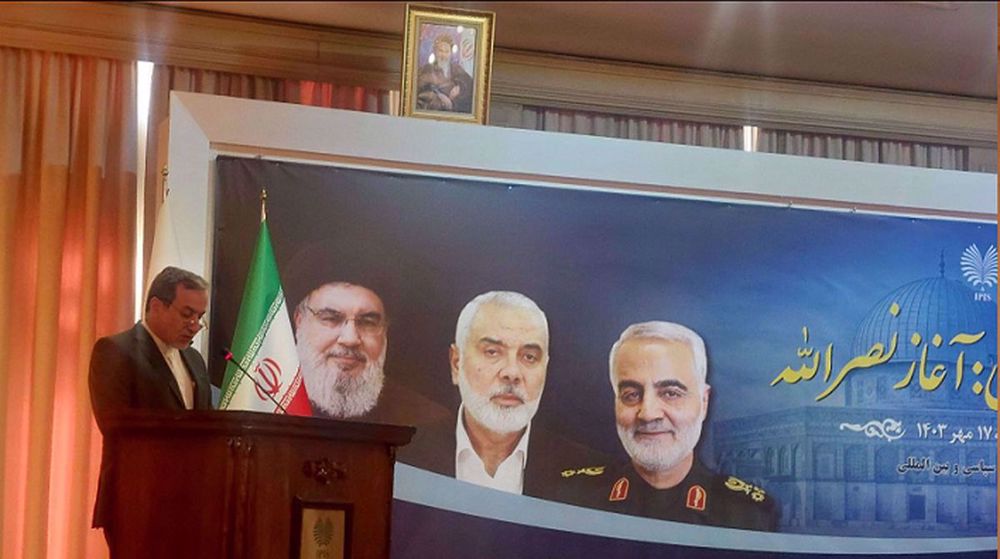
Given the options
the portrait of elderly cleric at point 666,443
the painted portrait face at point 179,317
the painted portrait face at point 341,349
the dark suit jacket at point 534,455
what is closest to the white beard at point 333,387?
the painted portrait face at point 341,349

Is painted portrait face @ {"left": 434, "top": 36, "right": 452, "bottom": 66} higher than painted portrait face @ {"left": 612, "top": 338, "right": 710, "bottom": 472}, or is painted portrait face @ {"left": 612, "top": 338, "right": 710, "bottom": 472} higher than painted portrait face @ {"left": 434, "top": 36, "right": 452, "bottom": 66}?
painted portrait face @ {"left": 434, "top": 36, "right": 452, "bottom": 66}

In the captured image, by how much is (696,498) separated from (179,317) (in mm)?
2474

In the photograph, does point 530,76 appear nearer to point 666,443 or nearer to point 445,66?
point 445,66

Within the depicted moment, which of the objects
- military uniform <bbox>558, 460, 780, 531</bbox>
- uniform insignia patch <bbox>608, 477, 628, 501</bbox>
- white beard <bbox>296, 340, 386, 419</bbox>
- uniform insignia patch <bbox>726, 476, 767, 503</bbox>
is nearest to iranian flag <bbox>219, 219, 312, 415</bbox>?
white beard <bbox>296, 340, 386, 419</bbox>

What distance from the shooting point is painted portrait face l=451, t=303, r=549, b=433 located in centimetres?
671

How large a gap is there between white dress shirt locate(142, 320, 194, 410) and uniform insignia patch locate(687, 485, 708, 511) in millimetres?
2274

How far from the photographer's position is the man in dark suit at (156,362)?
5020 millimetres

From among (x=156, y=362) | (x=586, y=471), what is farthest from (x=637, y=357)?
(x=156, y=362)

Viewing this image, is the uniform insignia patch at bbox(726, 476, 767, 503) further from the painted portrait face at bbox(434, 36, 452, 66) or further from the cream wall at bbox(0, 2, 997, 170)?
the painted portrait face at bbox(434, 36, 452, 66)

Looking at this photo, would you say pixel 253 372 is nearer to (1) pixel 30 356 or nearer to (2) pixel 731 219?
(1) pixel 30 356

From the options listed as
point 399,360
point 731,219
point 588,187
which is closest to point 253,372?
point 399,360

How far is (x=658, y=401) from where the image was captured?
6957 millimetres

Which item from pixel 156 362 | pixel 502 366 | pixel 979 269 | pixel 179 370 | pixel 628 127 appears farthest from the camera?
pixel 628 127

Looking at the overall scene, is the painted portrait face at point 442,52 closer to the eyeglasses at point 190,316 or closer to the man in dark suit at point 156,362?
the man in dark suit at point 156,362
